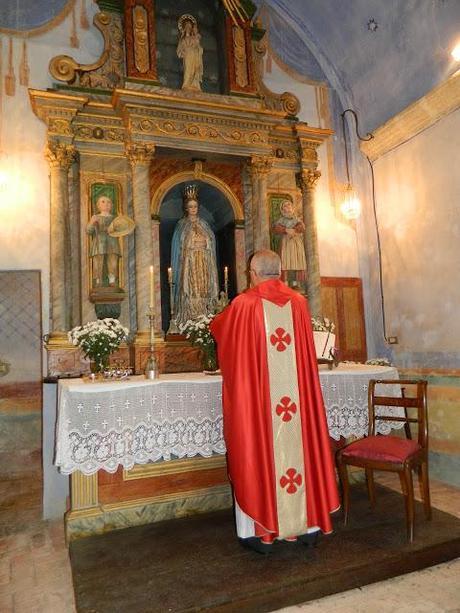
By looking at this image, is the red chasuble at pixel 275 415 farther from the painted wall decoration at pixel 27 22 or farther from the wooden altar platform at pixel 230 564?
the painted wall decoration at pixel 27 22

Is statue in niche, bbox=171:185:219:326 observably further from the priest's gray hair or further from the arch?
the priest's gray hair

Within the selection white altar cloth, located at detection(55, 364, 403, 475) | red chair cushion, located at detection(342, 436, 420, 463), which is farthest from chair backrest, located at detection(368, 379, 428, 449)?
white altar cloth, located at detection(55, 364, 403, 475)

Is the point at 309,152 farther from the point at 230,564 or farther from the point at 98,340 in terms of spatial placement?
the point at 230,564

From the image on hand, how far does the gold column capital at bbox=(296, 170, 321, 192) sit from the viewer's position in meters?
6.79

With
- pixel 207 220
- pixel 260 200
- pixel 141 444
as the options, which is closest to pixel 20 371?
pixel 141 444

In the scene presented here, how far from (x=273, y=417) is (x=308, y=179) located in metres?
4.30

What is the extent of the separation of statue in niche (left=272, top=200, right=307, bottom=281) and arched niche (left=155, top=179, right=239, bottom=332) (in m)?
0.62

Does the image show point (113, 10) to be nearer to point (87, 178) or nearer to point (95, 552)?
point (87, 178)

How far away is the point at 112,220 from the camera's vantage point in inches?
227

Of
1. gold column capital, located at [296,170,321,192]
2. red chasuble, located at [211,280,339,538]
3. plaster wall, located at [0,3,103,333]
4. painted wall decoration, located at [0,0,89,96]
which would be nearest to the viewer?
red chasuble, located at [211,280,339,538]

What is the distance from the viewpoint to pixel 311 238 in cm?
667

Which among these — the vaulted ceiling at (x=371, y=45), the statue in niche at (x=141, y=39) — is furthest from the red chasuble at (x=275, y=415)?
the vaulted ceiling at (x=371, y=45)

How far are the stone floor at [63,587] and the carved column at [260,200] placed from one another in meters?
3.72

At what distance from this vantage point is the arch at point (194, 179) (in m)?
6.17
